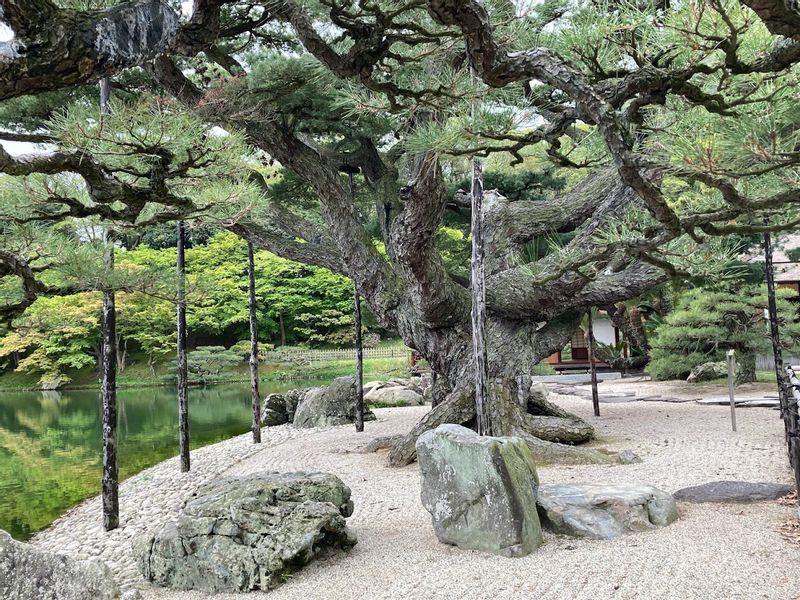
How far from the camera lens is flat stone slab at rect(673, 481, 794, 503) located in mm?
4086

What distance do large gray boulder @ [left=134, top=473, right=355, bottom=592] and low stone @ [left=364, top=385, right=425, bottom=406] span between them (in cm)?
1062

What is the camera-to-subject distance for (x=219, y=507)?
3.48 metres

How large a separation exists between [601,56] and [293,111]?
168 inches

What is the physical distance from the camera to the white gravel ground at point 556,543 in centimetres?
283

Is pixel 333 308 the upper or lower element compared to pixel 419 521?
upper

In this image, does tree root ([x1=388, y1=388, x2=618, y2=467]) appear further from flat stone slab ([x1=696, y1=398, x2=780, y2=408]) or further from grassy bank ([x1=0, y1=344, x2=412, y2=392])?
grassy bank ([x1=0, y1=344, x2=412, y2=392])

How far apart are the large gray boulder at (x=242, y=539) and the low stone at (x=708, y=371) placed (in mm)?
11750

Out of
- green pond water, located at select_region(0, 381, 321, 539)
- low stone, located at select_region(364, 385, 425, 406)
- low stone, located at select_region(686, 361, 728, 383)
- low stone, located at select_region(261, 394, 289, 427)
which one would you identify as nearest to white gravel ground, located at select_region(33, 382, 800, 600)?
green pond water, located at select_region(0, 381, 321, 539)

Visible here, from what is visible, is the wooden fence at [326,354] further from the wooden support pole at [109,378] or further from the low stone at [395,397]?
the wooden support pole at [109,378]

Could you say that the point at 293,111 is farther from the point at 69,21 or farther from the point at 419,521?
the point at 69,21

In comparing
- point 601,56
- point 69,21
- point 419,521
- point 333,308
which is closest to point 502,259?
point 419,521

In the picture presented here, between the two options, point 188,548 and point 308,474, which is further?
point 308,474

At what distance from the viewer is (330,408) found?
36.1 feet

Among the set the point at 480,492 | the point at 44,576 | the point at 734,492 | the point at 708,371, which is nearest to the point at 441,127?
the point at 480,492
